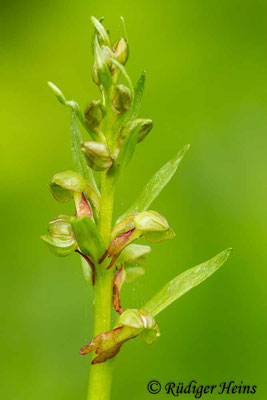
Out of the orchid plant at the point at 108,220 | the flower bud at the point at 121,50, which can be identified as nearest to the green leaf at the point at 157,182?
the orchid plant at the point at 108,220

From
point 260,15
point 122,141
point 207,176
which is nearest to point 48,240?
point 122,141

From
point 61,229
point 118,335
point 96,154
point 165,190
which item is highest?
point 165,190

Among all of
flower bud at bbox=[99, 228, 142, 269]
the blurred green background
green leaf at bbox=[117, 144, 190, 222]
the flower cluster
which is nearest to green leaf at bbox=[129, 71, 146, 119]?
the flower cluster

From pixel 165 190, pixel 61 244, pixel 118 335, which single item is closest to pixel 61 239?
pixel 61 244

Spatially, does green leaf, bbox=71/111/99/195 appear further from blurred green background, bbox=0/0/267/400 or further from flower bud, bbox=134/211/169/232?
blurred green background, bbox=0/0/267/400

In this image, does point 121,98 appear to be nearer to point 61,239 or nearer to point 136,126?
point 136,126

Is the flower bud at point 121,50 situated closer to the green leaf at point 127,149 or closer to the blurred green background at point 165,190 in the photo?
the green leaf at point 127,149

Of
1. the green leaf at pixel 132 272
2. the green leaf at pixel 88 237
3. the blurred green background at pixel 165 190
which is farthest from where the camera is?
the blurred green background at pixel 165 190
